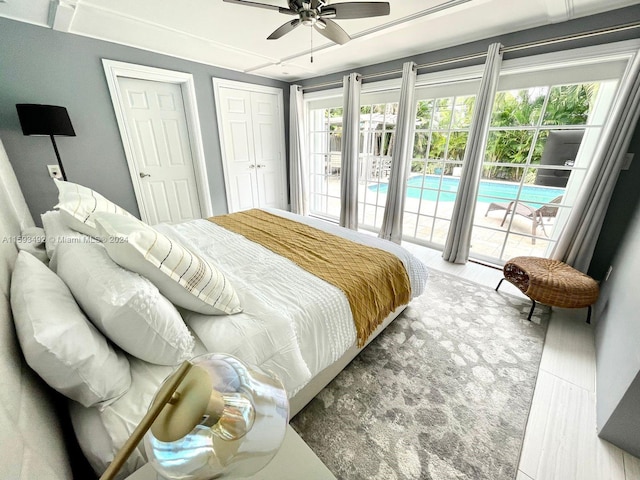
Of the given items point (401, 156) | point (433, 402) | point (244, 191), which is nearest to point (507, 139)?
point (401, 156)

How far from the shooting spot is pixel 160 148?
10.4ft

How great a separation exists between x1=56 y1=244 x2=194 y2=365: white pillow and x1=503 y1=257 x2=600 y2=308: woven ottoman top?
7.88 feet

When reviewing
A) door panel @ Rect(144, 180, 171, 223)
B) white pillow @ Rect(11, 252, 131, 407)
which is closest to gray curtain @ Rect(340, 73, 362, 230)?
door panel @ Rect(144, 180, 171, 223)

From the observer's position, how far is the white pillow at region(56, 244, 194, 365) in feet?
2.56

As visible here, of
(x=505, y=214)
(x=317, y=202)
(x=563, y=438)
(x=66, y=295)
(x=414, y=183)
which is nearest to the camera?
(x=66, y=295)

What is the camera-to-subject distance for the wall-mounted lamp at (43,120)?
2.02 m

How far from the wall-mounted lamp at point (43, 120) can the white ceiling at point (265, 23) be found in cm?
70

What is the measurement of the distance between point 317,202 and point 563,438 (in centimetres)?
412

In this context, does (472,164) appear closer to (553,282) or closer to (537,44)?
(537,44)

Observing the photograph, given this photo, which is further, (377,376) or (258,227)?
(258,227)

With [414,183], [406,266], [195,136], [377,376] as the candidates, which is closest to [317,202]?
[414,183]

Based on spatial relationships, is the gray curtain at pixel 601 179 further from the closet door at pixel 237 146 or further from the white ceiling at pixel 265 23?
the closet door at pixel 237 146

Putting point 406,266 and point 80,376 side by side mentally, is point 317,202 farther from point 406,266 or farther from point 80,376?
point 80,376

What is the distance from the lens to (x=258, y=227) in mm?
2205
